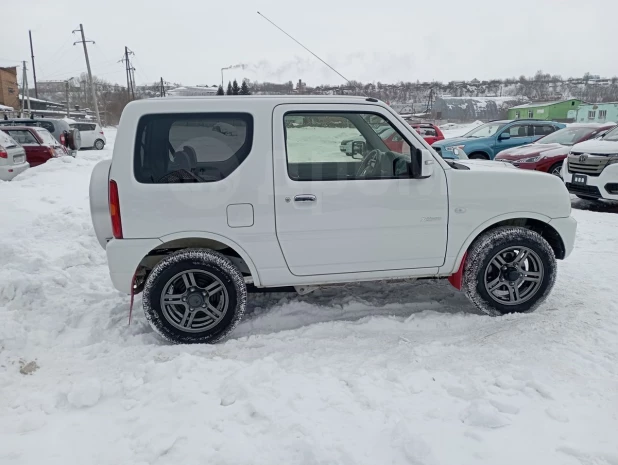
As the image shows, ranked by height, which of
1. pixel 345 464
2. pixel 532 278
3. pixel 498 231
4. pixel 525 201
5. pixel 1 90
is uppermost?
pixel 1 90

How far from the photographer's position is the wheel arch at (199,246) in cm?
359

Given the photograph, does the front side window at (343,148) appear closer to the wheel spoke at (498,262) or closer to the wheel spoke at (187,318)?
the wheel spoke at (498,262)

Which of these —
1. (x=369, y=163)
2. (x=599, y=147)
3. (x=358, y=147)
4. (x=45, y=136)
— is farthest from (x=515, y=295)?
(x=45, y=136)

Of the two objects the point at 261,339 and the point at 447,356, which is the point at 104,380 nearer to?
the point at 261,339

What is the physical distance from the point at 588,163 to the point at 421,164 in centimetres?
651

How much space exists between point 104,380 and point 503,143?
1327 centimetres

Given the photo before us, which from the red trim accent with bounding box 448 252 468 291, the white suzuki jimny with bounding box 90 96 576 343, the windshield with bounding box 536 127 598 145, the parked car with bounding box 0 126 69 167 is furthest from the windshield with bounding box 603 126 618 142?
the parked car with bounding box 0 126 69 167

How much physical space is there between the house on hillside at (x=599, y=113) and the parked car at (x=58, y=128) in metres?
56.9

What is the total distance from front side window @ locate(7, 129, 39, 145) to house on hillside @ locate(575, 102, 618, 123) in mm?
59076

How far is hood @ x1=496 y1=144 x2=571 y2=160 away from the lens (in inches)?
415

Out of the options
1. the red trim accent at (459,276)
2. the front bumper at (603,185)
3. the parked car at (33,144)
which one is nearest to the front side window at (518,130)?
the front bumper at (603,185)

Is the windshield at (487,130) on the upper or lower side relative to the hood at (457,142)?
upper

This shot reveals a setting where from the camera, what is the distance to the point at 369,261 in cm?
387

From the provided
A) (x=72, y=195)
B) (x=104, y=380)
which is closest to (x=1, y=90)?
(x=72, y=195)
